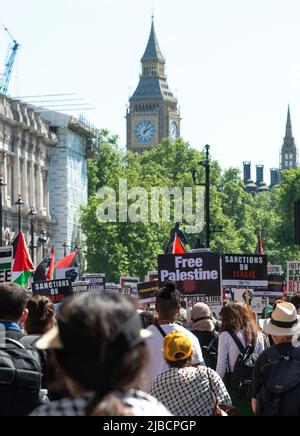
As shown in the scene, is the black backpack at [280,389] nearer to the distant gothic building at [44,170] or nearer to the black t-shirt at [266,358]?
the black t-shirt at [266,358]

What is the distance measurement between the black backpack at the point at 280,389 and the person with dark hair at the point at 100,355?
11.8 ft

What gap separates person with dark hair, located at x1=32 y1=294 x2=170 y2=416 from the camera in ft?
15.1

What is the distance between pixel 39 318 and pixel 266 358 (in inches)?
57.6

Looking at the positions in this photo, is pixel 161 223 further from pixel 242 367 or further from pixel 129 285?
pixel 242 367

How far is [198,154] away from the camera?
134 metres

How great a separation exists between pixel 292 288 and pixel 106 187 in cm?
8730

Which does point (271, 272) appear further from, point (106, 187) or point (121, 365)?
point (106, 187)

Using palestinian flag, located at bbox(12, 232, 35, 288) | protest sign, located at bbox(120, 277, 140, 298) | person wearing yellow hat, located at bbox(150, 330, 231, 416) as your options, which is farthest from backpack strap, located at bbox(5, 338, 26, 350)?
protest sign, located at bbox(120, 277, 140, 298)

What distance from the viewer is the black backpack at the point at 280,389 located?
8273 mm

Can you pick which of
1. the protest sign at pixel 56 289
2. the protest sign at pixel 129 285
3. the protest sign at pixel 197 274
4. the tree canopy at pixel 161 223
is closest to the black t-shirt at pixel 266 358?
the protest sign at pixel 197 274

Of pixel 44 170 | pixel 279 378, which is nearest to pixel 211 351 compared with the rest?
pixel 279 378

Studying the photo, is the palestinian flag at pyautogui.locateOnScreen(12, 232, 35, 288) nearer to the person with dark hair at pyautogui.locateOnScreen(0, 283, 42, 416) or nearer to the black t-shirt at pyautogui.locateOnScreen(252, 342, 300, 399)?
the black t-shirt at pyautogui.locateOnScreen(252, 342, 300, 399)
